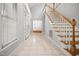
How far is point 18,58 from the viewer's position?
1.77 meters

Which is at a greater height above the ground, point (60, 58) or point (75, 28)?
point (75, 28)

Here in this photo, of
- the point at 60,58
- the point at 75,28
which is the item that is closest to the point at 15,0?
the point at 60,58

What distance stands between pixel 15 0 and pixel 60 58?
101 cm

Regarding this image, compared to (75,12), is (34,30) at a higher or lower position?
lower

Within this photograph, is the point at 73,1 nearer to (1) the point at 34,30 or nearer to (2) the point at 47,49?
(1) the point at 34,30

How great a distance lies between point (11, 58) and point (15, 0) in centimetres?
80

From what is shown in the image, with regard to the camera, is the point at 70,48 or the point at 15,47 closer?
the point at 15,47

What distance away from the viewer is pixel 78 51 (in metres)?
3.08

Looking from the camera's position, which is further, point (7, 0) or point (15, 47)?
point (15, 47)

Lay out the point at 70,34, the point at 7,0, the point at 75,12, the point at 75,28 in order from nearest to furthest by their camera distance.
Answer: the point at 7,0
the point at 75,12
the point at 75,28
the point at 70,34

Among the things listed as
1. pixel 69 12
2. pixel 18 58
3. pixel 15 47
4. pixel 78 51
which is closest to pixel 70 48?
pixel 78 51

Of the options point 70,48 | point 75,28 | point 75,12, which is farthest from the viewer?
point 70,48

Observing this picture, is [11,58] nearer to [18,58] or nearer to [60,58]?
[18,58]

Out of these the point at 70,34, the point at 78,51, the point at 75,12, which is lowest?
the point at 78,51
